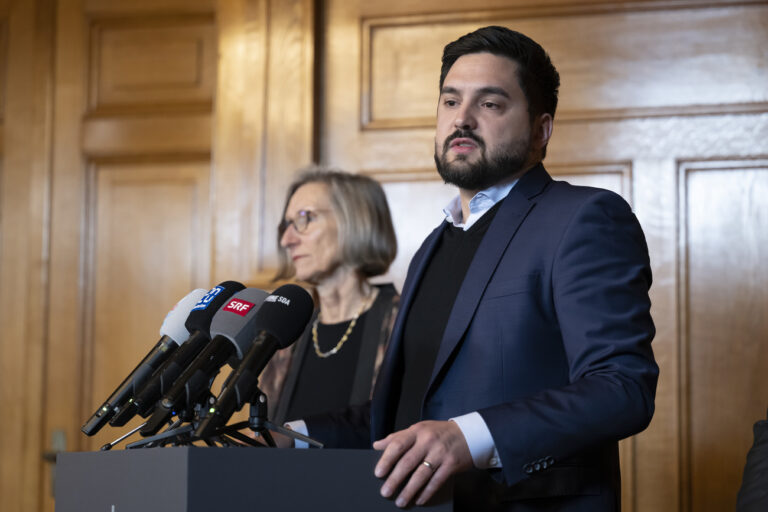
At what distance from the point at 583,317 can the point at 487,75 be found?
63 centimetres

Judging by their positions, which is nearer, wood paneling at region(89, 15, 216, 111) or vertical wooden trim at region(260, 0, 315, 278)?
vertical wooden trim at region(260, 0, 315, 278)

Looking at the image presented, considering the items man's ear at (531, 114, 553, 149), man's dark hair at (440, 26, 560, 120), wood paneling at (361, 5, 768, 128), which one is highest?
wood paneling at (361, 5, 768, 128)

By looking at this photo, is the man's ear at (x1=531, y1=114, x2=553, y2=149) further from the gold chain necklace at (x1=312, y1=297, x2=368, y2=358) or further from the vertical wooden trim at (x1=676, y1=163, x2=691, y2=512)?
the vertical wooden trim at (x1=676, y1=163, x2=691, y2=512)

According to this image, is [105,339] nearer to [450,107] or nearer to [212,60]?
[212,60]

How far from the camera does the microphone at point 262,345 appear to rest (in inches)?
53.3

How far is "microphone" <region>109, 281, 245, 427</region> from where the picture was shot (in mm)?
1500

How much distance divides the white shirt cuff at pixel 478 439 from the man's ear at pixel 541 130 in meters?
0.77

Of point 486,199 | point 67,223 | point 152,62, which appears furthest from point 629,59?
point 67,223

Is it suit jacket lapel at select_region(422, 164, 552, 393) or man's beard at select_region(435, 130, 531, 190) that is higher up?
man's beard at select_region(435, 130, 531, 190)

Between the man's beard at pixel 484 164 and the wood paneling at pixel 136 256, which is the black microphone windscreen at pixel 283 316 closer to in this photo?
the man's beard at pixel 484 164

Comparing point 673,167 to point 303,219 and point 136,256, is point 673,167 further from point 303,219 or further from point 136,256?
point 136,256

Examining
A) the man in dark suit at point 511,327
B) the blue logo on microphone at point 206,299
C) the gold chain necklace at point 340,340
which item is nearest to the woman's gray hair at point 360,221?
the gold chain necklace at point 340,340

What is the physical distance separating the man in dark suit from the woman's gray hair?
0.96 m

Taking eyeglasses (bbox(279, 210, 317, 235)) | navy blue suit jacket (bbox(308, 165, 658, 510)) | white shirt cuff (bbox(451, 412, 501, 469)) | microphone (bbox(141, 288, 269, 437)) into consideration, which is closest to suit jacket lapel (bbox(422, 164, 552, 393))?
navy blue suit jacket (bbox(308, 165, 658, 510))
